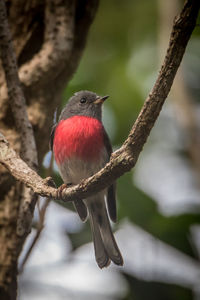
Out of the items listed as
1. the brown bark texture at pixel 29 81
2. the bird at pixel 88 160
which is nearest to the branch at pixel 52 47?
the brown bark texture at pixel 29 81

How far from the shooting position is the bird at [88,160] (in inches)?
136

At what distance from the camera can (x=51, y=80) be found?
12.0 ft

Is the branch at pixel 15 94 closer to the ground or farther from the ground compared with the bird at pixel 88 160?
farther from the ground

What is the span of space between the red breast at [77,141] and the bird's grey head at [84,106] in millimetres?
469

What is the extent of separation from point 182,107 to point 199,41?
2.30 metres

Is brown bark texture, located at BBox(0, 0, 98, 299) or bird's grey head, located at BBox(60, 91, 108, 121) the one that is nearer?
brown bark texture, located at BBox(0, 0, 98, 299)

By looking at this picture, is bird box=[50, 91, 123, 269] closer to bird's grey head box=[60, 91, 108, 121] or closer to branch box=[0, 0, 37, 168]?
bird's grey head box=[60, 91, 108, 121]

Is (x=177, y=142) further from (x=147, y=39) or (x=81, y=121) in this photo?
(x=81, y=121)

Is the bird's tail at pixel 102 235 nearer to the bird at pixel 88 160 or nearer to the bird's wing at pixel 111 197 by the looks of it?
the bird at pixel 88 160

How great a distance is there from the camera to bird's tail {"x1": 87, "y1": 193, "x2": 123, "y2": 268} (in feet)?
11.2

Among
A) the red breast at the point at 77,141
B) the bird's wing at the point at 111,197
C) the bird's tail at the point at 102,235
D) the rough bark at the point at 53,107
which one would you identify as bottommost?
the bird's tail at the point at 102,235

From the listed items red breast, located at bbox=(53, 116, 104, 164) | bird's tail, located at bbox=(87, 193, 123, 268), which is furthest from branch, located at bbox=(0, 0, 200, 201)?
bird's tail, located at bbox=(87, 193, 123, 268)

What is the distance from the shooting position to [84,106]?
4.21 metres

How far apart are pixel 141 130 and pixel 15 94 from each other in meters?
1.56
